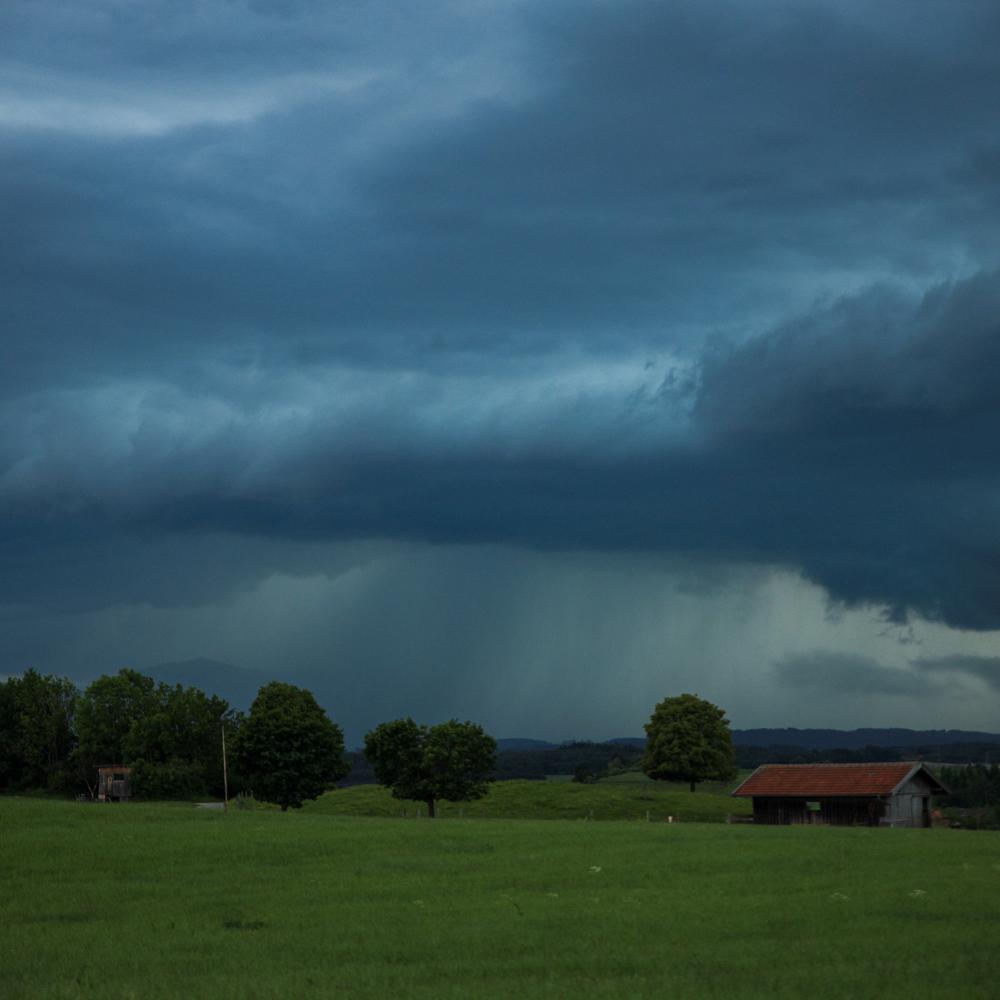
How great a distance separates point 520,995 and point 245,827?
38836mm

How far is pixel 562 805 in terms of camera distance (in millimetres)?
115500

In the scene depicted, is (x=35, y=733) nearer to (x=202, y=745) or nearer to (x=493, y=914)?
(x=202, y=745)

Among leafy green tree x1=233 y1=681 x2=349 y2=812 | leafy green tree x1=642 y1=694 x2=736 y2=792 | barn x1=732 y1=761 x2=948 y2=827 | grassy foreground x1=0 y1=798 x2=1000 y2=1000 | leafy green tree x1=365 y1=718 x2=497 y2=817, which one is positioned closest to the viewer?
grassy foreground x1=0 y1=798 x2=1000 y2=1000

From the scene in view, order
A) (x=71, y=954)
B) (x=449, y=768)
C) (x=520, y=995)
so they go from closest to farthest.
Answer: (x=520, y=995)
(x=71, y=954)
(x=449, y=768)

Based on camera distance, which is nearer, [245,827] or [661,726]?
[245,827]

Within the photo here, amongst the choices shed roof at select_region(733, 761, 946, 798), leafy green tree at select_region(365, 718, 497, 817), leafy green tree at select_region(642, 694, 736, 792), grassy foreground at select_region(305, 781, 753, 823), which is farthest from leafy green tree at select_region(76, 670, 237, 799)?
shed roof at select_region(733, 761, 946, 798)

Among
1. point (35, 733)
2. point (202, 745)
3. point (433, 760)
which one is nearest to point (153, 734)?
point (202, 745)

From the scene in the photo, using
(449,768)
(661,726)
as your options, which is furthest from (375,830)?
(661,726)

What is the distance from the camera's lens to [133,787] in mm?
126188

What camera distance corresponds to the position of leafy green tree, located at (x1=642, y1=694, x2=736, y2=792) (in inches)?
4919

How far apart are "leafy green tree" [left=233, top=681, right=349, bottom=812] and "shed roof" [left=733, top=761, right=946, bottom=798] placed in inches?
1447

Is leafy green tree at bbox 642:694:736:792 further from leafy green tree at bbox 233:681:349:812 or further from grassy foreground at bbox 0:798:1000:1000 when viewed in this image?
grassy foreground at bbox 0:798:1000:1000

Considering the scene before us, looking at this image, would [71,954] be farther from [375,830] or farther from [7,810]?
[7,810]

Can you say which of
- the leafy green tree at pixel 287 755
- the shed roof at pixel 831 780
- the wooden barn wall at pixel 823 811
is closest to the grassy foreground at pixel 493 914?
the wooden barn wall at pixel 823 811
